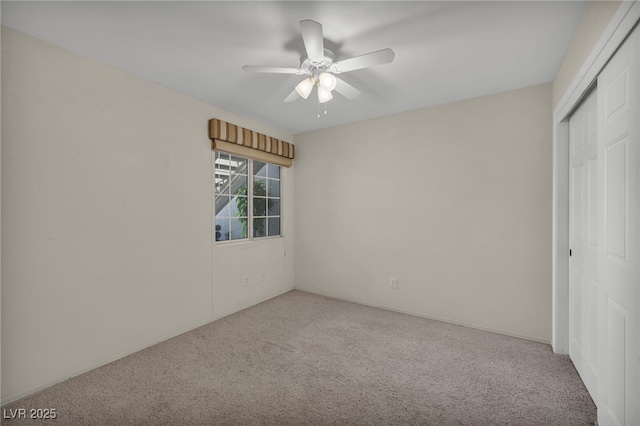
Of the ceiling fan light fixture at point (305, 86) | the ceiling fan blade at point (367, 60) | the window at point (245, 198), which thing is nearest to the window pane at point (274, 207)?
the window at point (245, 198)

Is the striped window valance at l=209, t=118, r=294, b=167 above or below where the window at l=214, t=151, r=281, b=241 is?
above

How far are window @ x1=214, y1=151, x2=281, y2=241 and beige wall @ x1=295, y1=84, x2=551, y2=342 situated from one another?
49cm

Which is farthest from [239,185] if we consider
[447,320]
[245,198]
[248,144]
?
[447,320]

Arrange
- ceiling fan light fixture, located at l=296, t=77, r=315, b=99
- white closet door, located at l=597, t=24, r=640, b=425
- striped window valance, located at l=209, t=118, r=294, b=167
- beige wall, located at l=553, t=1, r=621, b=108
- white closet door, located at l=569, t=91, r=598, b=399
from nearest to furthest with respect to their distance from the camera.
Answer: white closet door, located at l=597, t=24, r=640, b=425 < beige wall, located at l=553, t=1, r=621, b=108 < white closet door, located at l=569, t=91, r=598, b=399 < ceiling fan light fixture, located at l=296, t=77, r=315, b=99 < striped window valance, located at l=209, t=118, r=294, b=167

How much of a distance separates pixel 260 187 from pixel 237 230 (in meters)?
0.72

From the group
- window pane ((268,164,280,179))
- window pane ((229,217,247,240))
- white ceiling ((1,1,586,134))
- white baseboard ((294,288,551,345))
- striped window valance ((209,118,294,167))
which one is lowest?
white baseboard ((294,288,551,345))

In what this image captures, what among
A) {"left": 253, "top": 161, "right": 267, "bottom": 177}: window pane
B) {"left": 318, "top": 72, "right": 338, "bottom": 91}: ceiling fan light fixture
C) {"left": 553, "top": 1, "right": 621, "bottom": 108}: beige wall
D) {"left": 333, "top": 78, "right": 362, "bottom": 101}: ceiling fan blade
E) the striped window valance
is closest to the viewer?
{"left": 553, "top": 1, "right": 621, "bottom": 108}: beige wall

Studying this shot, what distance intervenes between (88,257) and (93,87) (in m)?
1.35

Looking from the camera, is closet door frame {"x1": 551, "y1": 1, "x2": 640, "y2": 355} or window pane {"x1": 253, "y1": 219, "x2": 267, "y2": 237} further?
window pane {"x1": 253, "y1": 219, "x2": 267, "y2": 237}

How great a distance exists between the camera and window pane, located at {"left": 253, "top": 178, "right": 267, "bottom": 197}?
3848mm

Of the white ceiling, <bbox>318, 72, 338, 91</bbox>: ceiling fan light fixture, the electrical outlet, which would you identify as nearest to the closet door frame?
the white ceiling

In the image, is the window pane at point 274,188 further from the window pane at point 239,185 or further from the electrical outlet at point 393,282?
the electrical outlet at point 393,282

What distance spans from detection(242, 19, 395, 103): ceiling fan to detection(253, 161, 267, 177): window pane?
1625mm

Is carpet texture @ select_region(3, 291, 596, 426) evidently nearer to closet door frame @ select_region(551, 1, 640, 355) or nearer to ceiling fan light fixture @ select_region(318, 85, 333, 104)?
closet door frame @ select_region(551, 1, 640, 355)
